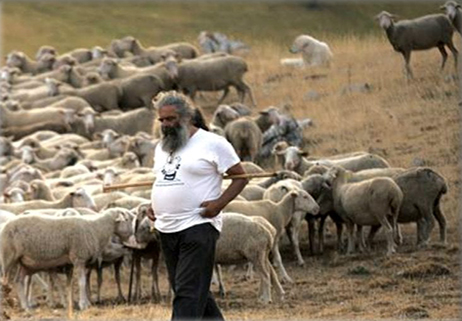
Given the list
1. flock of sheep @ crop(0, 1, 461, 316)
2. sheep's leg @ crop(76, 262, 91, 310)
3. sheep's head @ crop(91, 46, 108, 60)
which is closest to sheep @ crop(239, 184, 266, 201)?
flock of sheep @ crop(0, 1, 461, 316)

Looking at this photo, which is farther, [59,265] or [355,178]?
[355,178]

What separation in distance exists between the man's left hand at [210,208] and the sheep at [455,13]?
57.5 ft

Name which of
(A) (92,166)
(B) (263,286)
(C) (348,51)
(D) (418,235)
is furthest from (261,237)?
(C) (348,51)

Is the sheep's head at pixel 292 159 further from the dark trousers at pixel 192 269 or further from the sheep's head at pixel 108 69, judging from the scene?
the sheep's head at pixel 108 69

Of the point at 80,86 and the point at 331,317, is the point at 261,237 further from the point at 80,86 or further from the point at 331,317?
the point at 80,86

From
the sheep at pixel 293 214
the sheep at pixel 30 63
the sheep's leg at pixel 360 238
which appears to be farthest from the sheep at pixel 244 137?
the sheep at pixel 30 63

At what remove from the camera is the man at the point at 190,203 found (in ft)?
32.5

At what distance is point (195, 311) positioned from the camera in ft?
32.5

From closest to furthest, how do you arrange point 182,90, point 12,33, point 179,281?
point 179,281 < point 182,90 < point 12,33

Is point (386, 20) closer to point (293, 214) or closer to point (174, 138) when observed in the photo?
point (293, 214)

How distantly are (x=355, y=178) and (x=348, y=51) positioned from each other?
15147 millimetres

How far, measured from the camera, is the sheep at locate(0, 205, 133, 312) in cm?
1468

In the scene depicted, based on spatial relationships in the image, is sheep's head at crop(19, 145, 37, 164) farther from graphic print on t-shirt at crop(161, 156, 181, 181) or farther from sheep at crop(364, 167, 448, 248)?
graphic print on t-shirt at crop(161, 156, 181, 181)

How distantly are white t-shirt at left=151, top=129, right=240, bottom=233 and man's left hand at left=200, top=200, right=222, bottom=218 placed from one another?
0.03 meters
